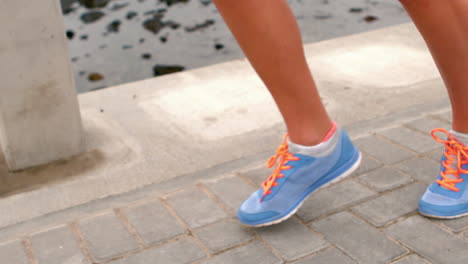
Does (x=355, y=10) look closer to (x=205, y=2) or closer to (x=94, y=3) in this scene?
(x=205, y=2)

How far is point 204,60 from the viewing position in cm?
382

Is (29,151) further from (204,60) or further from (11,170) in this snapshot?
(204,60)

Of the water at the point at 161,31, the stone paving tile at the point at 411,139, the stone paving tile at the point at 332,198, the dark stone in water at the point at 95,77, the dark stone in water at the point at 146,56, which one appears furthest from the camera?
the dark stone in water at the point at 146,56

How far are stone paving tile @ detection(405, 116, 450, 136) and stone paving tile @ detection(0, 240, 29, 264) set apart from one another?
1.46 metres

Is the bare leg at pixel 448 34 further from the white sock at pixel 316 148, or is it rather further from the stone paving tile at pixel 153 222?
the stone paving tile at pixel 153 222

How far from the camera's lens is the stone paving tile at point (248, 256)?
157 cm

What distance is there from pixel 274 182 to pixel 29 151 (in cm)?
101

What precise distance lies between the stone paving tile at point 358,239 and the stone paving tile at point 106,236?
1.74 feet

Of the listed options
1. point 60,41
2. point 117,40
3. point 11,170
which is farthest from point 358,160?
point 117,40

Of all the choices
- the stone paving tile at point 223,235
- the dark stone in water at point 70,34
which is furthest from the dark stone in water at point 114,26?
the stone paving tile at point 223,235

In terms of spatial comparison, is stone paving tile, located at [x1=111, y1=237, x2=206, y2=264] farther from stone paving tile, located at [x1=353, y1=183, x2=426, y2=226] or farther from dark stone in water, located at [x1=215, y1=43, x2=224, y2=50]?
dark stone in water, located at [x1=215, y1=43, x2=224, y2=50]

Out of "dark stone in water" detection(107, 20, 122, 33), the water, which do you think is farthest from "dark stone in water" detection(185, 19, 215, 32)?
"dark stone in water" detection(107, 20, 122, 33)

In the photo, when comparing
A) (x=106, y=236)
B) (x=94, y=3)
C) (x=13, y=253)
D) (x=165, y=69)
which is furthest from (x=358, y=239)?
(x=94, y=3)

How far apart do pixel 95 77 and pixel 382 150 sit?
2074 mm
